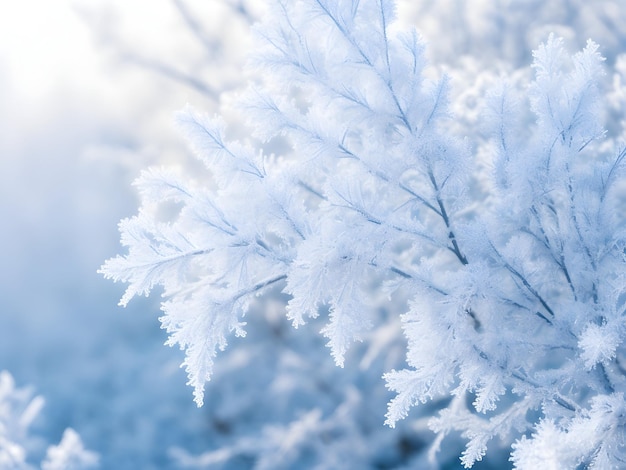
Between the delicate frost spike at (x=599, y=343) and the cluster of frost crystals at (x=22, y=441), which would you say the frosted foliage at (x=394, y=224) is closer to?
the delicate frost spike at (x=599, y=343)

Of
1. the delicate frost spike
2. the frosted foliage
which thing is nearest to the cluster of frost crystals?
the frosted foliage

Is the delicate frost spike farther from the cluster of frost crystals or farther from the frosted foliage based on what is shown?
the cluster of frost crystals

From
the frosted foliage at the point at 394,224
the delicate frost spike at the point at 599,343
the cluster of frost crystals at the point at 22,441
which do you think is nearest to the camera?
the delicate frost spike at the point at 599,343

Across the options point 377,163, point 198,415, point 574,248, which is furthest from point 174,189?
point 198,415

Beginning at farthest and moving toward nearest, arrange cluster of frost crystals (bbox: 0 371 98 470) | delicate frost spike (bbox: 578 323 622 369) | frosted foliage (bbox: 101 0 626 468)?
cluster of frost crystals (bbox: 0 371 98 470)
frosted foliage (bbox: 101 0 626 468)
delicate frost spike (bbox: 578 323 622 369)

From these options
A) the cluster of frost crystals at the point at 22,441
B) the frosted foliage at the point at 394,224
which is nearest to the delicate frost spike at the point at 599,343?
the frosted foliage at the point at 394,224

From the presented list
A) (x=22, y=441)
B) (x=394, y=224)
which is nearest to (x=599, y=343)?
(x=394, y=224)

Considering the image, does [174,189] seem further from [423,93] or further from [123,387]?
[123,387]
